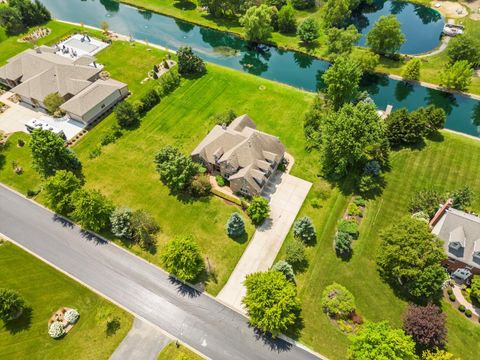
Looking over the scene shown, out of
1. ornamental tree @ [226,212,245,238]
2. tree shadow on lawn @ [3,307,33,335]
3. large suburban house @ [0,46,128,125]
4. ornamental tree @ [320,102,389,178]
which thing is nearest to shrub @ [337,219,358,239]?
ornamental tree @ [320,102,389,178]

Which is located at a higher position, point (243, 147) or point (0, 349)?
point (243, 147)

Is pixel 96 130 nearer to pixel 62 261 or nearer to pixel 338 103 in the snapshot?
pixel 62 261

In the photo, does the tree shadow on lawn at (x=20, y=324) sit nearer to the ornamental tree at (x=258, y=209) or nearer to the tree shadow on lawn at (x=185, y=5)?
the ornamental tree at (x=258, y=209)

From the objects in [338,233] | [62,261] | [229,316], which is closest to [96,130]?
[62,261]

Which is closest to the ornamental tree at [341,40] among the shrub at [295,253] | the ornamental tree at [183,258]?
the shrub at [295,253]

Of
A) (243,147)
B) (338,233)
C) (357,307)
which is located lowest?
(357,307)

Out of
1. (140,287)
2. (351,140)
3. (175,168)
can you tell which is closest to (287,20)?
(351,140)
